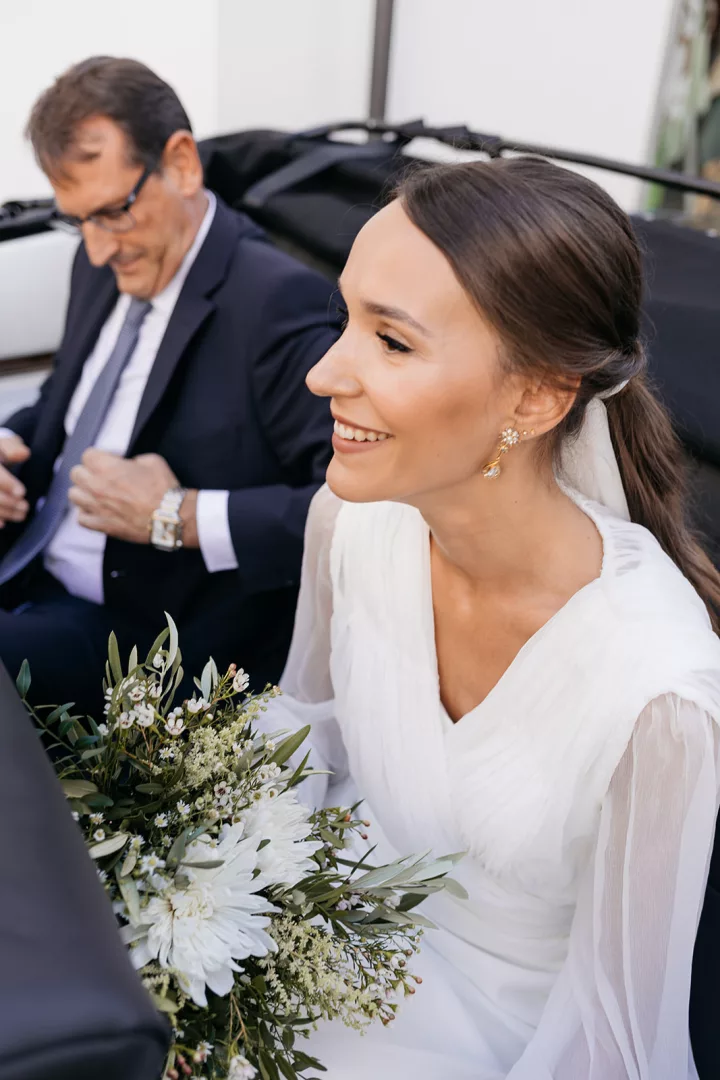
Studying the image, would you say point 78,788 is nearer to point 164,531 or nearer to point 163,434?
point 164,531

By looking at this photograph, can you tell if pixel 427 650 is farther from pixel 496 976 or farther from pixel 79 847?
pixel 79 847

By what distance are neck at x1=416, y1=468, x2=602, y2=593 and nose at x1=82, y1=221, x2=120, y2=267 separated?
0.92 m

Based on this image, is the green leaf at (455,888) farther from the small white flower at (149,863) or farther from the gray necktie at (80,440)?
the gray necktie at (80,440)

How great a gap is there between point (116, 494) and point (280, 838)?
39.3 inches

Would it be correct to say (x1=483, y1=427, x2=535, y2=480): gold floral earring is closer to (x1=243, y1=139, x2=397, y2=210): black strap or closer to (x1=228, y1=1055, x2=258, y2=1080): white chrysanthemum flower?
(x1=228, y1=1055, x2=258, y2=1080): white chrysanthemum flower

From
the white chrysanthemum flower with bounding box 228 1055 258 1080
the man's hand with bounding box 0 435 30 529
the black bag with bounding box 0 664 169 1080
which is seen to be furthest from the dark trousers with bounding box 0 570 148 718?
the black bag with bounding box 0 664 169 1080

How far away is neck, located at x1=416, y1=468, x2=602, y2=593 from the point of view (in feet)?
3.47

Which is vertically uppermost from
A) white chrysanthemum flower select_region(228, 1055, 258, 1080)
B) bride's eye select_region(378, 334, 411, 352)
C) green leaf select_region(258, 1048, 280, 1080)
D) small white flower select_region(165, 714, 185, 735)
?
bride's eye select_region(378, 334, 411, 352)

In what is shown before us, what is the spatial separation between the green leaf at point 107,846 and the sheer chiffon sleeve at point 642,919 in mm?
503

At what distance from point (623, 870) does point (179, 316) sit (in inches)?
48.1

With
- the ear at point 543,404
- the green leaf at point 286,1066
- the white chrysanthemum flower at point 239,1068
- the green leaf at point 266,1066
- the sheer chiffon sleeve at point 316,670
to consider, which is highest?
the ear at point 543,404

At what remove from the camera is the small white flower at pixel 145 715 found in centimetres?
76

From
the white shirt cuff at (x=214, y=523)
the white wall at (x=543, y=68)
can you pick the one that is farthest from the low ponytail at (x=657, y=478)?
the white wall at (x=543, y=68)

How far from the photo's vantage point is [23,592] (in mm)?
1873
